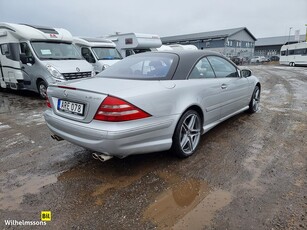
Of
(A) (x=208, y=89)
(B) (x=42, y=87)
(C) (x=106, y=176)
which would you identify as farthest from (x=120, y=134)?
(B) (x=42, y=87)

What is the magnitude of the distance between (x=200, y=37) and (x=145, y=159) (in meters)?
49.0

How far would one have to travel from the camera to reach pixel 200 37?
4800 centimetres

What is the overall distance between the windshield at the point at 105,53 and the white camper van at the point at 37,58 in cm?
185

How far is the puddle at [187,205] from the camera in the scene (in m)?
2.07

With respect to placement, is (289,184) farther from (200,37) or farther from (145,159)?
(200,37)

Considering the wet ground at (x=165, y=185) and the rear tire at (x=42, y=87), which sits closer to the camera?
the wet ground at (x=165, y=185)

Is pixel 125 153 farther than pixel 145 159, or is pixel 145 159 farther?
pixel 145 159

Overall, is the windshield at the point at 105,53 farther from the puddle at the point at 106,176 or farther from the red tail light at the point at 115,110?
the red tail light at the point at 115,110

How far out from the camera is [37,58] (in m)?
7.48

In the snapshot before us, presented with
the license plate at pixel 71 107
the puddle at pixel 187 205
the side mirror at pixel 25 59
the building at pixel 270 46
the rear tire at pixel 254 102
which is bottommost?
the puddle at pixel 187 205

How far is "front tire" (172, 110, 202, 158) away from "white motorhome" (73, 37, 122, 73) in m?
7.55

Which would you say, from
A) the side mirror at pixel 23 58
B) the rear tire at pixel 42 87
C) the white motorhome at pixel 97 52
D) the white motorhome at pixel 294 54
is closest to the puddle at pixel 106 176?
the rear tire at pixel 42 87

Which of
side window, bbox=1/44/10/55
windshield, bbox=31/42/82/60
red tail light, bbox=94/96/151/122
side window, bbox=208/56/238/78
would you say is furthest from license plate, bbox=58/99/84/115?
side window, bbox=1/44/10/55

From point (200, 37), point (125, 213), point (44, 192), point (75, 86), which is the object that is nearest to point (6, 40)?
point (75, 86)
